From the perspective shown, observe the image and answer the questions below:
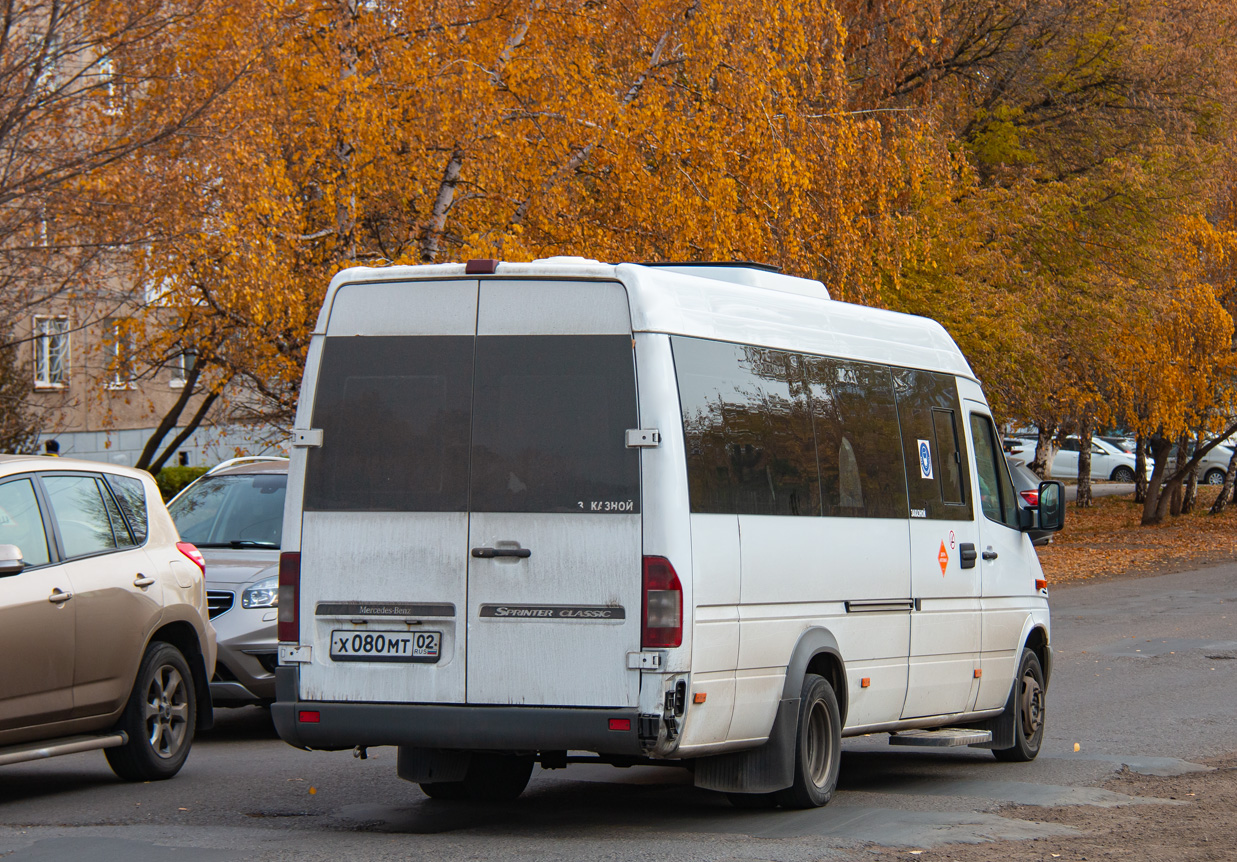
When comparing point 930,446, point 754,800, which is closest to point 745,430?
point 754,800

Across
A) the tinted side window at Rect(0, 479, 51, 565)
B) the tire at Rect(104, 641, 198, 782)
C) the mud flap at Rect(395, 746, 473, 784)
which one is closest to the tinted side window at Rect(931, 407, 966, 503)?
the mud flap at Rect(395, 746, 473, 784)

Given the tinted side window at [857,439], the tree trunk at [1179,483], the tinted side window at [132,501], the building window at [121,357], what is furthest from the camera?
the tree trunk at [1179,483]

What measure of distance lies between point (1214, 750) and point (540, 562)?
5272 mm

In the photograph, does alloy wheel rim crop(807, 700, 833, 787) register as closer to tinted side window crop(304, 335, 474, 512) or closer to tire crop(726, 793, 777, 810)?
tire crop(726, 793, 777, 810)

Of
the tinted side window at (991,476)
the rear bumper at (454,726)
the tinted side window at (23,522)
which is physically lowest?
the rear bumper at (454,726)

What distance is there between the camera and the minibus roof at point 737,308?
283 inches

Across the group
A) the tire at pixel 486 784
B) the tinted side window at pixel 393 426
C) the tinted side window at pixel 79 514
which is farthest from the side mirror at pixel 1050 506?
the tinted side window at pixel 79 514

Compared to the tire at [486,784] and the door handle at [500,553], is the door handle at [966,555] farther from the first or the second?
→ the door handle at [500,553]

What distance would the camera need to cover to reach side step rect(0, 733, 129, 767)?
7973 mm

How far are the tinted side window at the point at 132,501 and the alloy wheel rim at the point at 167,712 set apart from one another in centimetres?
81

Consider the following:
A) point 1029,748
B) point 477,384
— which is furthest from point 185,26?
point 1029,748

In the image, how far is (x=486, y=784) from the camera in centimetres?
848

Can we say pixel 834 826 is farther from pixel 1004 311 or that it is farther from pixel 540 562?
pixel 1004 311

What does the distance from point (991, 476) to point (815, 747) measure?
2.94 metres
